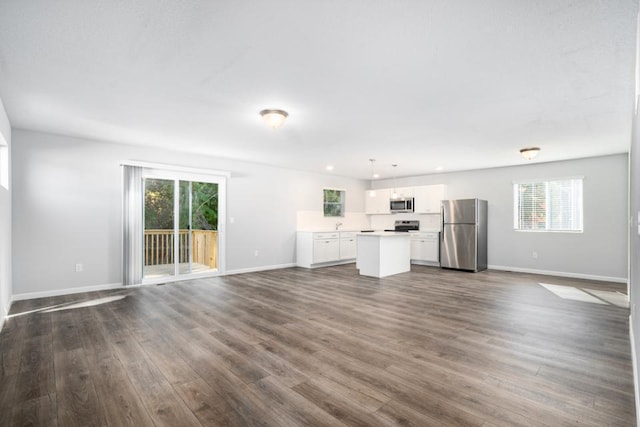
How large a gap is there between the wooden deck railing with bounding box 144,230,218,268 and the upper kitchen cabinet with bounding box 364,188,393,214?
4.85 m

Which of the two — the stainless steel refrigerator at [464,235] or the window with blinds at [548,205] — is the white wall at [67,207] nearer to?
the stainless steel refrigerator at [464,235]

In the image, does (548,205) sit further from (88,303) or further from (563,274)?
(88,303)

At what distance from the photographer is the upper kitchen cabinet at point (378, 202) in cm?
943

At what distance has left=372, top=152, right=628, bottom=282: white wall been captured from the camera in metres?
6.08

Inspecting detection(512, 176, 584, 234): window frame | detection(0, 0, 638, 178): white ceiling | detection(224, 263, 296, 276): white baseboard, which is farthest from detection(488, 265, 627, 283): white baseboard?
detection(224, 263, 296, 276): white baseboard

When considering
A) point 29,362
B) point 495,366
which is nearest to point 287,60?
point 495,366

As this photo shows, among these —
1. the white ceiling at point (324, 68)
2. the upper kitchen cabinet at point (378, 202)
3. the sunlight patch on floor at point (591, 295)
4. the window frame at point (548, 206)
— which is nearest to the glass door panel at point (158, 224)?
the white ceiling at point (324, 68)

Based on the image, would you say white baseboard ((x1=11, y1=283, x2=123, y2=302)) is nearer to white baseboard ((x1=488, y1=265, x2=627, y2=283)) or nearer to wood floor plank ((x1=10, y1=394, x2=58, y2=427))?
wood floor plank ((x1=10, y1=394, x2=58, y2=427))

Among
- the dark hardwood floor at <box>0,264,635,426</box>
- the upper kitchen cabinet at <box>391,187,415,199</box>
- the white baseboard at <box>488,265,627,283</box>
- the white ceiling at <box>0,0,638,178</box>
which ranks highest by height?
the white ceiling at <box>0,0,638,178</box>

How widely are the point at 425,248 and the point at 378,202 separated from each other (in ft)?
6.91

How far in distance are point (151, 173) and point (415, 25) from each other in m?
5.21

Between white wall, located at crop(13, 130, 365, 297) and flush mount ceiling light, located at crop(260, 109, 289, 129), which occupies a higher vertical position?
flush mount ceiling light, located at crop(260, 109, 289, 129)

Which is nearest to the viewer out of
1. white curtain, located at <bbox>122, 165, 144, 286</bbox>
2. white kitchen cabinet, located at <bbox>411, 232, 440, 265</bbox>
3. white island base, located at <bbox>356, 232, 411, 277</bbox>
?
white curtain, located at <bbox>122, 165, 144, 286</bbox>

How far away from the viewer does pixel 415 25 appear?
6.91 ft
